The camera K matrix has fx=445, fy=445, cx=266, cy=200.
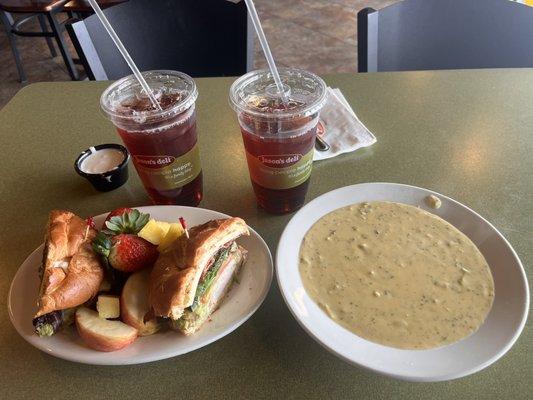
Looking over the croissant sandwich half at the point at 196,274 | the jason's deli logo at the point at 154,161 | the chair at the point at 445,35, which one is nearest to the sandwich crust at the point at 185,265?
the croissant sandwich half at the point at 196,274

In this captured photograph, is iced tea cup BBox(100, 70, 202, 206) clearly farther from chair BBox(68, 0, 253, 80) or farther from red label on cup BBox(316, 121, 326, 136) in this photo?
chair BBox(68, 0, 253, 80)

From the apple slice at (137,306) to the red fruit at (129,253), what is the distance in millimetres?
24

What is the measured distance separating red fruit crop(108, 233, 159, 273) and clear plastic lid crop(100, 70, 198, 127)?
25 cm

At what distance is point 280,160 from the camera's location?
957 millimetres

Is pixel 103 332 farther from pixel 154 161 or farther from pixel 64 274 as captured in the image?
pixel 154 161

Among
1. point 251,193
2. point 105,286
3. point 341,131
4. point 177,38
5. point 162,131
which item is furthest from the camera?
point 177,38

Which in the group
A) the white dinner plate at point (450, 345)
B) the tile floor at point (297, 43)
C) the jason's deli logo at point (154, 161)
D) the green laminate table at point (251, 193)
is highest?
the jason's deli logo at point (154, 161)

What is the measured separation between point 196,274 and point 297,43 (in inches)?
151

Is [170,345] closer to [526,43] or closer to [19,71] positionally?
[526,43]

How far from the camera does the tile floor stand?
3904 millimetres

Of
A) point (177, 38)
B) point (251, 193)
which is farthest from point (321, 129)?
point (177, 38)

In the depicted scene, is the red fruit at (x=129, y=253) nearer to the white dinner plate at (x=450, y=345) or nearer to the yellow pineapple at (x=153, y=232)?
the yellow pineapple at (x=153, y=232)

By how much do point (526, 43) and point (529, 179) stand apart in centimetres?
81

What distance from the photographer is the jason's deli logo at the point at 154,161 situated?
0.97 metres
